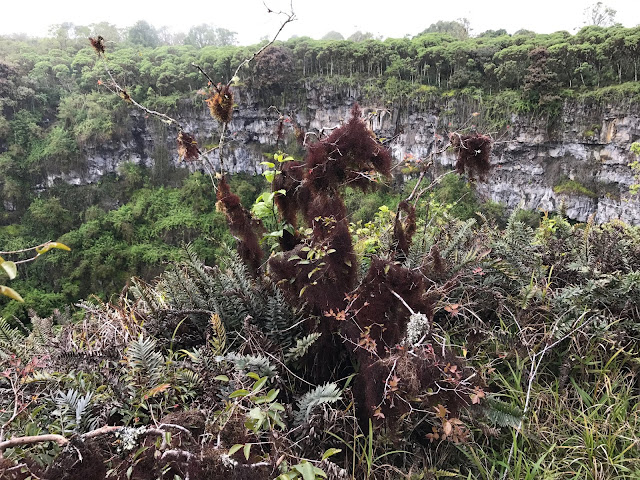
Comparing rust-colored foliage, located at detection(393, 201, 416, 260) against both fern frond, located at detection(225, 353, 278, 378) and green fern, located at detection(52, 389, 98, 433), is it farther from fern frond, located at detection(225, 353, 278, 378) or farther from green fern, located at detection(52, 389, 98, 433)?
green fern, located at detection(52, 389, 98, 433)

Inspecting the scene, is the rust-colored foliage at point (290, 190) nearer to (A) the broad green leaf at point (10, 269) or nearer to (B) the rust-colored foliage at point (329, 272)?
(B) the rust-colored foliage at point (329, 272)

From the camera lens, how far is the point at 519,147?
19234mm

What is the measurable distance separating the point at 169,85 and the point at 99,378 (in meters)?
26.5

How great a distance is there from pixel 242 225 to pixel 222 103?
490 mm

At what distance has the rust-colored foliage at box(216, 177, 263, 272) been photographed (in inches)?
58.0

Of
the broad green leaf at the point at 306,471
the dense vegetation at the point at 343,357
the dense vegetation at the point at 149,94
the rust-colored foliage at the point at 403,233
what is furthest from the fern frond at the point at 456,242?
the dense vegetation at the point at 149,94

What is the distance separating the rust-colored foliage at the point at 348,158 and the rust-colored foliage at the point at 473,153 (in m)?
0.43

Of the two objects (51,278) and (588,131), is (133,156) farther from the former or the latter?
(588,131)

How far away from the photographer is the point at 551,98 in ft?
55.8

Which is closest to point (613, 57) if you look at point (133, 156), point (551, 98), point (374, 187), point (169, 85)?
point (551, 98)

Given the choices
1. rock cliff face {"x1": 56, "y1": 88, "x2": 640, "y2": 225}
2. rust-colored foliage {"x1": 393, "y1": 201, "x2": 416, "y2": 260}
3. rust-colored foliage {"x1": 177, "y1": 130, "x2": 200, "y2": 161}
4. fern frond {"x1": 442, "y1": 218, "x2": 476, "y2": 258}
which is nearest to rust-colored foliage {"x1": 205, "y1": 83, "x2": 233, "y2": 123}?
rust-colored foliage {"x1": 177, "y1": 130, "x2": 200, "y2": 161}

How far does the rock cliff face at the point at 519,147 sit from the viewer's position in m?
16.3

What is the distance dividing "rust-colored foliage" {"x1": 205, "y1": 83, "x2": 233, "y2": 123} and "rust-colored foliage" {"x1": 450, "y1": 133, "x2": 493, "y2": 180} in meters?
0.91

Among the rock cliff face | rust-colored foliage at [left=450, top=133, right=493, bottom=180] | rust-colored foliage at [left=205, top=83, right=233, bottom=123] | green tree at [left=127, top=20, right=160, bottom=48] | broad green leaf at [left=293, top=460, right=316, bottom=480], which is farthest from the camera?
green tree at [left=127, top=20, right=160, bottom=48]
